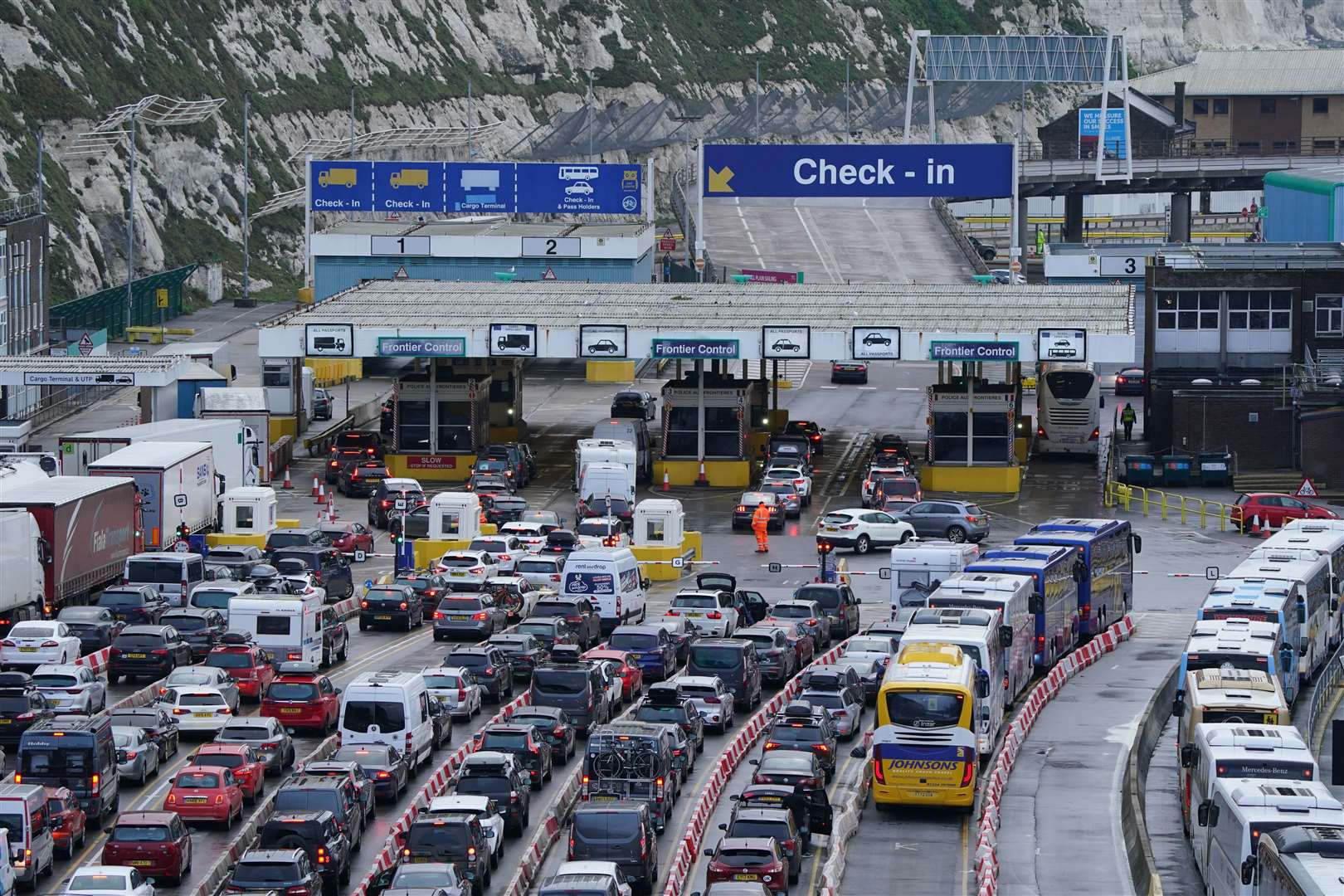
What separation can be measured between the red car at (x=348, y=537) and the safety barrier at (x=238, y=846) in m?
25.2

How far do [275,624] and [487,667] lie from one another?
202 inches

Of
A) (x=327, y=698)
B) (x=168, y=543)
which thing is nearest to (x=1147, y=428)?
(x=168, y=543)

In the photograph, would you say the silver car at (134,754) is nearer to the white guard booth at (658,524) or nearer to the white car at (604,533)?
the white car at (604,533)

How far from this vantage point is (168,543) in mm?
66750

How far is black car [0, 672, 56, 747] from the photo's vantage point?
4612cm

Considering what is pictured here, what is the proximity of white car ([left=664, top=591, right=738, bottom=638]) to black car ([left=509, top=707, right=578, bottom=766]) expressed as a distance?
10.8 m

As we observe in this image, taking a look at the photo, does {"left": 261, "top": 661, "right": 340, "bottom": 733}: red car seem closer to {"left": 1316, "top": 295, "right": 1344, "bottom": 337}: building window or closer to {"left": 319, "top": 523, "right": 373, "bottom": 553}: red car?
{"left": 319, "top": 523, "right": 373, "bottom": 553}: red car

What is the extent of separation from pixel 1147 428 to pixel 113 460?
1557 inches

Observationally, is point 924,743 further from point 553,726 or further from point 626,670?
point 626,670

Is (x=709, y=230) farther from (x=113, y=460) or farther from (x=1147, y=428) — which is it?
(x=113, y=460)

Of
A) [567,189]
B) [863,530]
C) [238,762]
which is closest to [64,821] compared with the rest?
[238,762]

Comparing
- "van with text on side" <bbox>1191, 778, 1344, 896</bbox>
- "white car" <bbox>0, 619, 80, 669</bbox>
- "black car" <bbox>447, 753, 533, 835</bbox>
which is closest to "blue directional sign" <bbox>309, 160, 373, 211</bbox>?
"white car" <bbox>0, 619, 80, 669</bbox>

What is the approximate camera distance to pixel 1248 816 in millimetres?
34094

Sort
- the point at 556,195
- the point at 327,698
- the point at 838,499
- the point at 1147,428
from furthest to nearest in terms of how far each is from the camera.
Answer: the point at 556,195 < the point at 1147,428 < the point at 838,499 < the point at 327,698
